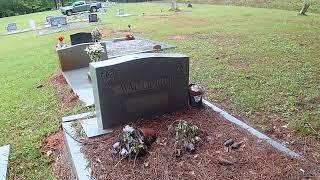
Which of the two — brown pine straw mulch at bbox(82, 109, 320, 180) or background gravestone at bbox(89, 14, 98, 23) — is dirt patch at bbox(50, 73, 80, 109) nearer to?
brown pine straw mulch at bbox(82, 109, 320, 180)

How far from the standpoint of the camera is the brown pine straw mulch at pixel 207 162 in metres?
3.64

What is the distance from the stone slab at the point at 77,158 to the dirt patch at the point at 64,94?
6.59 ft

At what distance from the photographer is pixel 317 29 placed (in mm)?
14164

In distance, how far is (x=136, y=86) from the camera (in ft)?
15.6

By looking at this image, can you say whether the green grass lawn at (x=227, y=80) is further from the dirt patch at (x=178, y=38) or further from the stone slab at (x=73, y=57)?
the stone slab at (x=73, y=57)

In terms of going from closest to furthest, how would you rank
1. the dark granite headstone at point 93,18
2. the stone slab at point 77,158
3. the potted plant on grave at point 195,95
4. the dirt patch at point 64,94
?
the stone slab at point 77,158
the potted plant on grave at point 195,95
the dirt patch at point 64,94
the dark granite headstone at point 93,18

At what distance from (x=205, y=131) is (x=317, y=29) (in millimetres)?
11596

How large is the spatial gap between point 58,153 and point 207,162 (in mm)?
2376

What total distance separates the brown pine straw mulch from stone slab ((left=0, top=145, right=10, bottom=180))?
1.21 m

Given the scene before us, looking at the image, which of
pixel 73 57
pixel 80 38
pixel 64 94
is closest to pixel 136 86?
pixel 64 94

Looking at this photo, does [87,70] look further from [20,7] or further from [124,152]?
[20,7]

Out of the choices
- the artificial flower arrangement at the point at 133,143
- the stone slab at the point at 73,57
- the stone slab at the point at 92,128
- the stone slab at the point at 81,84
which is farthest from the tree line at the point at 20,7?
the artificial flower arrangement at the point at 133,143

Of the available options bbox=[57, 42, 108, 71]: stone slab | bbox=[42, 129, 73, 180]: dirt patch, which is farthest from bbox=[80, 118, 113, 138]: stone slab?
Answer: bbox=[57, 42, 108, 71]: stone slab

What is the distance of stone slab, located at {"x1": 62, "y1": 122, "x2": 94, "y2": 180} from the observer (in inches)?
152
